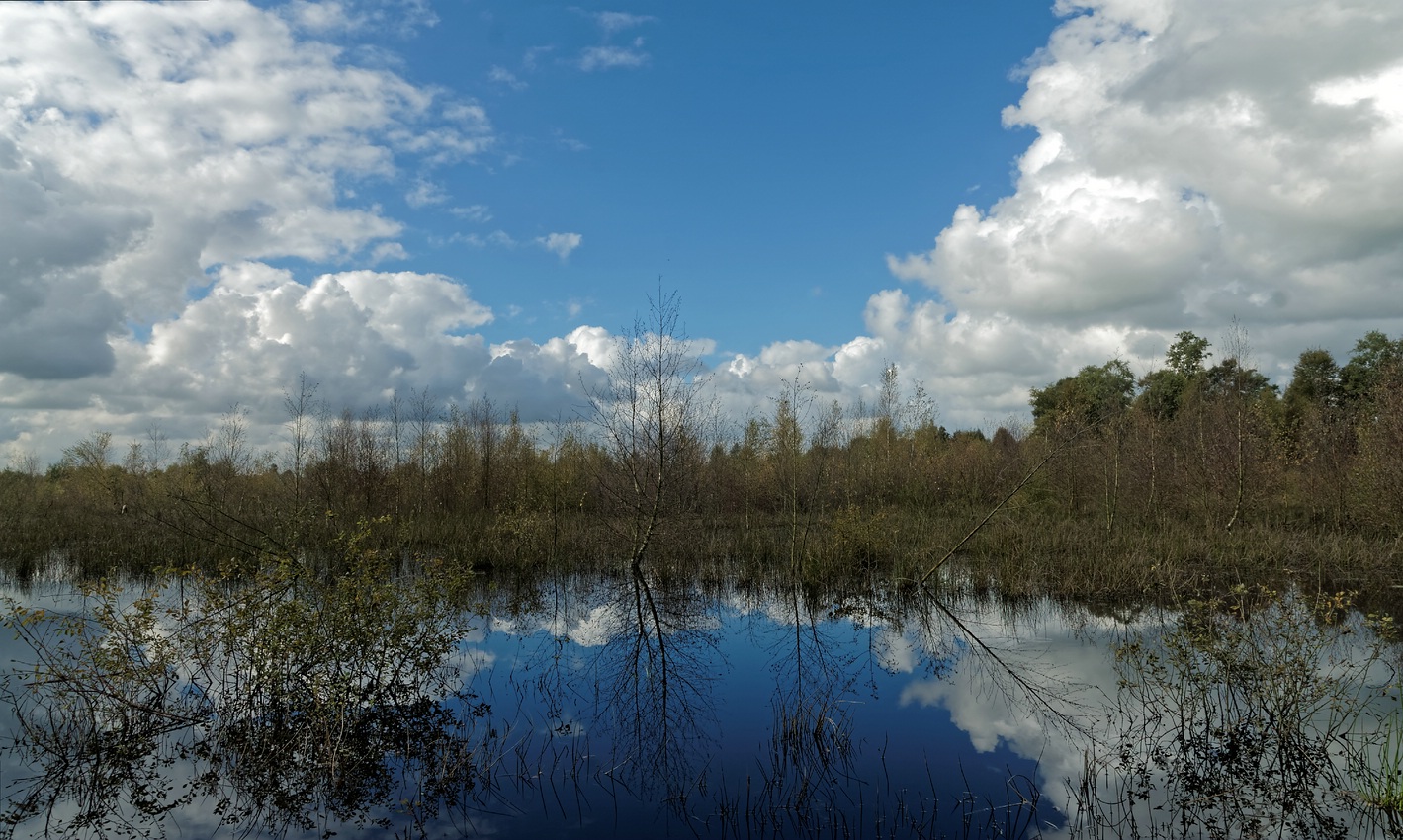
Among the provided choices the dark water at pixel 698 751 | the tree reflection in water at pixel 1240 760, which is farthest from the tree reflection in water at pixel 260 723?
the tree reflection in water at pixel 1240 760

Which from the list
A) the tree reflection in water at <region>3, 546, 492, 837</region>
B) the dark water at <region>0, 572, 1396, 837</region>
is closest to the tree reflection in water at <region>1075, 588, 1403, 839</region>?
the dark water at <region>0, 572, 1396, 837</region>

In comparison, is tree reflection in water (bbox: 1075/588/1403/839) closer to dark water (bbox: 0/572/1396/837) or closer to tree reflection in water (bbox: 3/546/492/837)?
dark water (bbox: 0/572/1396/837)

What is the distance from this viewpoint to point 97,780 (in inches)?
229

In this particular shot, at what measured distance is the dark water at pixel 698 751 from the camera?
205 inches

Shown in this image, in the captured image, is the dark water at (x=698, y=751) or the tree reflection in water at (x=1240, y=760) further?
the dark water at (x=698, y=751)

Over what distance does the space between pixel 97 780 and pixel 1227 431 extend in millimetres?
20111

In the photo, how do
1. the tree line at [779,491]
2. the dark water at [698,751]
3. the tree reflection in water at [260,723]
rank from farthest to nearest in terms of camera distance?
the tree line at [779,491], the tree reflection in water at [260,723], the dark water at [698,751]

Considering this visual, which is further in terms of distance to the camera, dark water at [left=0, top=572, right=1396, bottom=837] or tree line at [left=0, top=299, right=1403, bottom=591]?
tree line at [left=0, top=299, right=1403, bottom=591]

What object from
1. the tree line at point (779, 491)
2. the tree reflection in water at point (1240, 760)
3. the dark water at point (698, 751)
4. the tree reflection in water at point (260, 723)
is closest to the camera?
the tree reflection in water at point (1240, 760)

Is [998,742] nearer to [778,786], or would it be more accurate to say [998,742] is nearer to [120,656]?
[778,786]

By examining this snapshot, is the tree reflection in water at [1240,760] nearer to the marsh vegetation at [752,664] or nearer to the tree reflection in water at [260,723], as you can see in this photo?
the marsh vegetation at [752,664]

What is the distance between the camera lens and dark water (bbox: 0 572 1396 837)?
5.20m

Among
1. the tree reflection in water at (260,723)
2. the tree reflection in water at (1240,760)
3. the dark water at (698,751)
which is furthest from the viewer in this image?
the tree reflection in water at (260,723)

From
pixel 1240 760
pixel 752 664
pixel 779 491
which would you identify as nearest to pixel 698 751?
pixel 752 664
